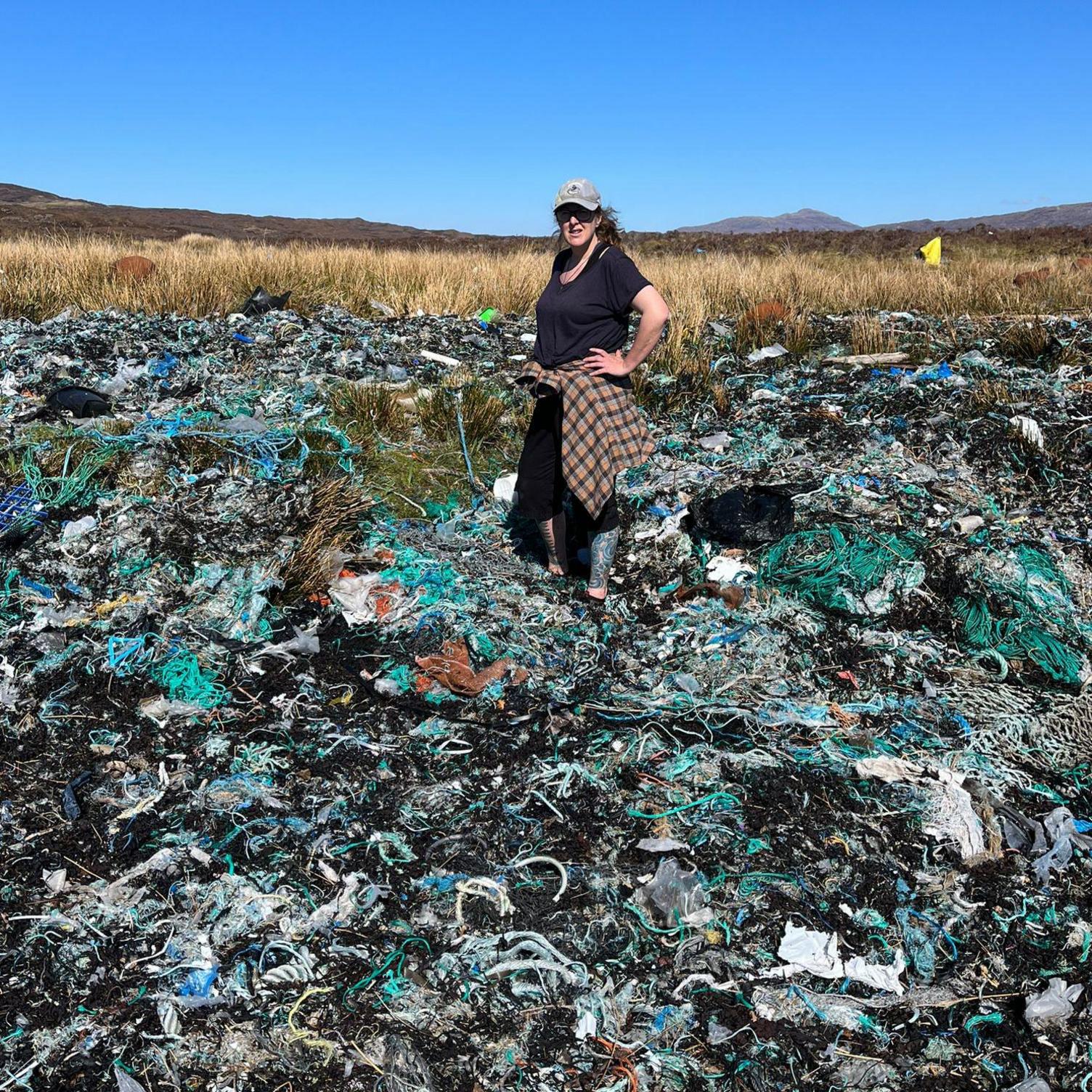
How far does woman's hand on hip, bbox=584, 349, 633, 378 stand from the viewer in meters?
3.36

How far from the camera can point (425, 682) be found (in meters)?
3.46

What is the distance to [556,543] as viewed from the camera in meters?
4.04

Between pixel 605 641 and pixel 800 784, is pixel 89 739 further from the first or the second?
pixel 800 784

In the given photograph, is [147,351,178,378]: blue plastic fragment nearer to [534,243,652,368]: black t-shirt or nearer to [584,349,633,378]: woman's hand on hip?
[534,243,652,368]: black t-shirt

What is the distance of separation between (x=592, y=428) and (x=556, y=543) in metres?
0.78

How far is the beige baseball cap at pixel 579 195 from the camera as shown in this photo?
3.14 m

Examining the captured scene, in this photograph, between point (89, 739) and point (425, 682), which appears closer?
point (89, 739)

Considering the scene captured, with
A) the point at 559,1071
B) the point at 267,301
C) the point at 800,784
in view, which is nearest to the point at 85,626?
the point at 559,1071

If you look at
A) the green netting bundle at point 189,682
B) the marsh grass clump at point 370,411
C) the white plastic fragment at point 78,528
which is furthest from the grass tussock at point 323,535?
the white plastic fragment at point 78,528

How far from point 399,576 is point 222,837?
1.54 meters

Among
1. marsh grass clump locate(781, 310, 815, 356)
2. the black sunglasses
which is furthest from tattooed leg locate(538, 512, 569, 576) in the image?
marsh grass clump locate(781, 310, 815, 356)

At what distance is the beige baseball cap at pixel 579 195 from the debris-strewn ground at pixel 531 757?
1.69 meters

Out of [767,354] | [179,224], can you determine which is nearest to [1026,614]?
[767,354]

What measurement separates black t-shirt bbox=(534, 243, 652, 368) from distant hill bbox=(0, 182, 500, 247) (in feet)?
84.7
